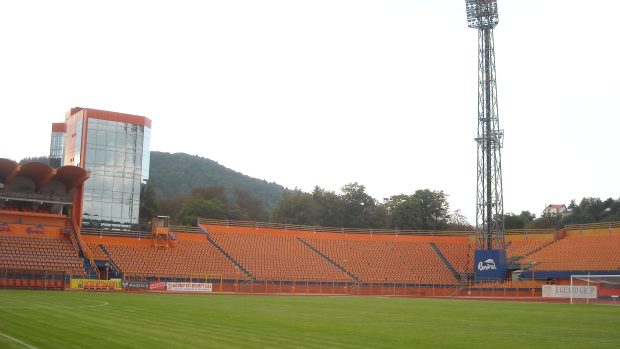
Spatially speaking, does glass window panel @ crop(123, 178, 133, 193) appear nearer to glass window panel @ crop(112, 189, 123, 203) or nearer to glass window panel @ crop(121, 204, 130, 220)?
glass window panel @ crop(112, 189, 123, 203)

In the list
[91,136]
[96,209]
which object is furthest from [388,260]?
[91,136]

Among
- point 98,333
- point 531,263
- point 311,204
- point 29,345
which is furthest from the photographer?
point 311,204

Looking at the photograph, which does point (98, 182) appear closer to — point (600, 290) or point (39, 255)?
point (39, 255)

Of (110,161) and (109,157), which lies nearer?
(109,157)

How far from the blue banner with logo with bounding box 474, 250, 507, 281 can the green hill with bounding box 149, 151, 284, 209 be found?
78.7 m

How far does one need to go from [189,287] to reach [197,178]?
9456cm

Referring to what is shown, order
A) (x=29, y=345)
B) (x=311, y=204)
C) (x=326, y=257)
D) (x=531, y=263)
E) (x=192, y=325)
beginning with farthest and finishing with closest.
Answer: (x=311, y=204), (x=326, y=257), (x=531, y=263), (x=192, y=325), (x=29, y=345)

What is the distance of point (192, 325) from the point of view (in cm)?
2009

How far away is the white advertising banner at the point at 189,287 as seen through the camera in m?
54.5

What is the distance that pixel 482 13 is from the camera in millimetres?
64375

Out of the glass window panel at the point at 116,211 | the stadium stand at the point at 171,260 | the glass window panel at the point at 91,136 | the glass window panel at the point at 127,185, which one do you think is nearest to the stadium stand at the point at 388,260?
the stadium stand at the point at 171,260

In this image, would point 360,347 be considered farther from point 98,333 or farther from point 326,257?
point 326,257

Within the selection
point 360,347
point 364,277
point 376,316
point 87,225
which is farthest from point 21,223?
point 360,347

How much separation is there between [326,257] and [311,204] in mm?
32497
